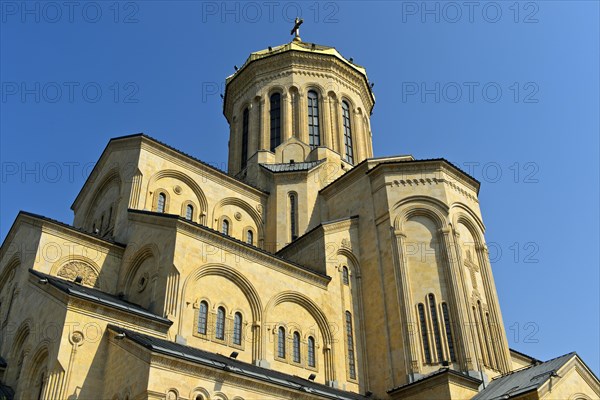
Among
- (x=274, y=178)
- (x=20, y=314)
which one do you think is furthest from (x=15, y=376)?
(x=274, y=178)

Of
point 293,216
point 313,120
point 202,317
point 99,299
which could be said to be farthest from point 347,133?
point 99,299

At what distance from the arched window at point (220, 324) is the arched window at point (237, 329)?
0.49 m

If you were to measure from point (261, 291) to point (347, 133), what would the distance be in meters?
16.3

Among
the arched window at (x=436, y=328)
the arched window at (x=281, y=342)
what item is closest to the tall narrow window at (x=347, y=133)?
the arched window at (x=436, y=328)

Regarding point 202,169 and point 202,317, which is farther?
point 202,169

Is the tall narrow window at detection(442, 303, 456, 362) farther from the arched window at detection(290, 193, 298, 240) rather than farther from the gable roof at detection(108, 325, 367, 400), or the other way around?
the arched window at detection(290, 193, 298, 240)

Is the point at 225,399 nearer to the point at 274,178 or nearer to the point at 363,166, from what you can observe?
the point at 363,166

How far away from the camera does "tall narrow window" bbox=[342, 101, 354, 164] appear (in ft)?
112

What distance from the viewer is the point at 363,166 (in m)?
26.7

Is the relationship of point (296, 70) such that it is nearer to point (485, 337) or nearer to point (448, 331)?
point (448, 331)

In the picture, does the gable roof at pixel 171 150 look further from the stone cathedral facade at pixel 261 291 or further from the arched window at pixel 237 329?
the arched window at pixel 237 329

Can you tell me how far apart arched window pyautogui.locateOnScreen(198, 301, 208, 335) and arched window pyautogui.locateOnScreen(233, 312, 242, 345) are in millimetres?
1235

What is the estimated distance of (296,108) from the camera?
34.0m

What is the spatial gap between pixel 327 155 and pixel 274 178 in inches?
141
